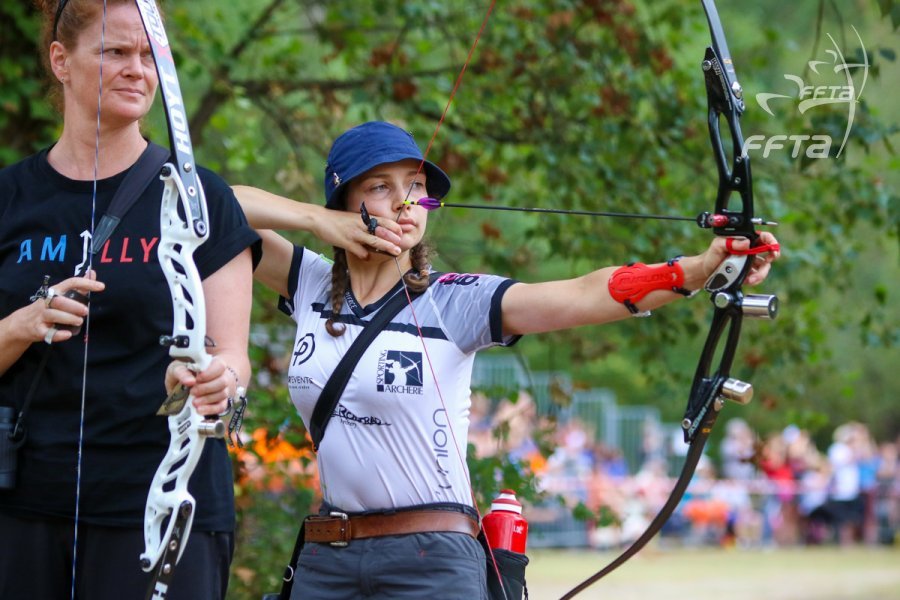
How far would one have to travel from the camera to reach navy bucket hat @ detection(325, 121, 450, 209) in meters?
3.25

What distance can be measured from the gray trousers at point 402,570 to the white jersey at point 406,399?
97 mm

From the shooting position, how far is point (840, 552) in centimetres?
1720

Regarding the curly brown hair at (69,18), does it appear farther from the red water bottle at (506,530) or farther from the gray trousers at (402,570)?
the red water bottle at (506,530)

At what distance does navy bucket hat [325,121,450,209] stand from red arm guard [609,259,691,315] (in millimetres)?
632

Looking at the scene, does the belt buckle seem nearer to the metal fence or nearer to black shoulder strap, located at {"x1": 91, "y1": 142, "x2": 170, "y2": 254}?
black shoulder strap, located at {"x1": 91, "y1": 142, "x2": 170, "y2": 254}

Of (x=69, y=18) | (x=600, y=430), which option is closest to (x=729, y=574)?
(x=600, y=430)

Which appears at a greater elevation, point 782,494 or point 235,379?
point 782,494

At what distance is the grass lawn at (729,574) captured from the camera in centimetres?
1178

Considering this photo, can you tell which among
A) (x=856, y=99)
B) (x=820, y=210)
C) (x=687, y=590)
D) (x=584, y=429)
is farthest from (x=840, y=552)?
(x=856, y=99)

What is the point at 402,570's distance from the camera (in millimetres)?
3014

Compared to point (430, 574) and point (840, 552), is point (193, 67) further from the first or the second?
point (840, 552)

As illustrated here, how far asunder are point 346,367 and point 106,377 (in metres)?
0.61

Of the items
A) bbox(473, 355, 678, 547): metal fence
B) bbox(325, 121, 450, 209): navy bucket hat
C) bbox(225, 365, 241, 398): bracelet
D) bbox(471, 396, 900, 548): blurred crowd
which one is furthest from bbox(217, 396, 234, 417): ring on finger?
bbox(471, 396, 900, 548): blurred crowd

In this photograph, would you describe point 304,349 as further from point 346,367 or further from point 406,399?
point 406,399
